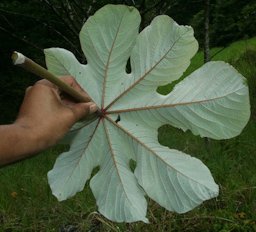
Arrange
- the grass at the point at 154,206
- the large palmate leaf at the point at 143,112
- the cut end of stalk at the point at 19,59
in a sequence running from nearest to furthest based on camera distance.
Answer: the cut end of stalk at the point at 19,59, the large palmate leaf at the point at 143,112, the grass at the point at 154,206

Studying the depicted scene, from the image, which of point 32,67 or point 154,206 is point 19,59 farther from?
point 154,206

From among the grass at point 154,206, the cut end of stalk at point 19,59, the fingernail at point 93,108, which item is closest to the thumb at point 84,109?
the fingernail at point 93,108

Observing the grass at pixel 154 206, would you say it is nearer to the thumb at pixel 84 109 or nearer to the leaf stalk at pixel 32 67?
the thumb at pixel 84 109

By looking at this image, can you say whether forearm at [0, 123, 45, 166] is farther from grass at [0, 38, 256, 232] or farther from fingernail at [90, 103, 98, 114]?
grass at [0, 38, 256, 232]

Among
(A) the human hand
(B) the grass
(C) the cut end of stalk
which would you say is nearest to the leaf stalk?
(C) the cut end of stalk

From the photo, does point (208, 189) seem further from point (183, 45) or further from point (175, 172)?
point (183, 45)

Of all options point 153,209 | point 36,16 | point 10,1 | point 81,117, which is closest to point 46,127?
point 81,117
